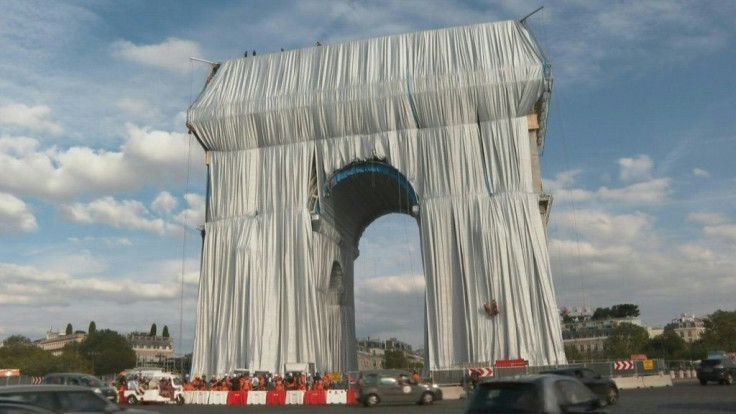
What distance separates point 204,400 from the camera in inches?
1181

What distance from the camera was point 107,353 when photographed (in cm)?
10606

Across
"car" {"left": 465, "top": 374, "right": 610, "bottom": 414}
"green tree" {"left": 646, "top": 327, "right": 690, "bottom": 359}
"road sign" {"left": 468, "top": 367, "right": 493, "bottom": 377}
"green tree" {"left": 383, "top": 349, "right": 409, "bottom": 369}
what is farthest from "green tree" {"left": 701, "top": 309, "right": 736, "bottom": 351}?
"car" {"left": 465, "top": 374, "right": 610, "bottom": 414}

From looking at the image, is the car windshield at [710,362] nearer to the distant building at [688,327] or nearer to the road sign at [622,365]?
the road sign at [622,365]

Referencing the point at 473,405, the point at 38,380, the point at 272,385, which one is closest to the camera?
the point at 473,405

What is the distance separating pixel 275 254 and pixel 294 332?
4.32 m

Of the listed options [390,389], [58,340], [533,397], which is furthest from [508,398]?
[58,340]

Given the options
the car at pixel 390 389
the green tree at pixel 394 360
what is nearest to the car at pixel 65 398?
the car at pixel 390 389

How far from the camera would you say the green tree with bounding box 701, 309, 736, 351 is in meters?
85.9

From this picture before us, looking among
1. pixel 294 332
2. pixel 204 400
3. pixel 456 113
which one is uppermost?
pixel 456 113

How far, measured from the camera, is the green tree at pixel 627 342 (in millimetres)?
90312

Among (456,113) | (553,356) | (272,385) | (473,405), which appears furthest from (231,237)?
(473,405)

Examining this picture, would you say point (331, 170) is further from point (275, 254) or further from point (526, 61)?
point (526, 61)

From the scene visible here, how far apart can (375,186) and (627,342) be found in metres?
62.7

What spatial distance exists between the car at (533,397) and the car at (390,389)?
14882mm
